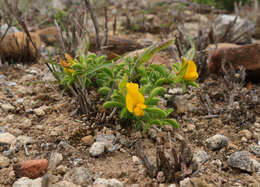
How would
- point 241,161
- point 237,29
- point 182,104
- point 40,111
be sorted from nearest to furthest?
point 241,161
point 40,111
point 182,104
point 237,29

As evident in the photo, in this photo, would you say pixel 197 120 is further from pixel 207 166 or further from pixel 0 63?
pixel 0 63

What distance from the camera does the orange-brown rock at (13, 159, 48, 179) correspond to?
140 cm

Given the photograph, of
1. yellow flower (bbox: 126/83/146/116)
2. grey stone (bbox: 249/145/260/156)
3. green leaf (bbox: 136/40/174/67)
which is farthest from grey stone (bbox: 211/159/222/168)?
green leaf (bbox: 136/40/174/67)

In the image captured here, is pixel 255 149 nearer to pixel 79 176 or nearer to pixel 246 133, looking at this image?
pixel 246 133

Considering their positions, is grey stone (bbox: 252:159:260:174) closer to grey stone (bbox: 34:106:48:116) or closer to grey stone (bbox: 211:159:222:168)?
grey stone (bbox: 211:159:222:168)

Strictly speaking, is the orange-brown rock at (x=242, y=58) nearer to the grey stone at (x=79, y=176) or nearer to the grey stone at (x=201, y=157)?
the grey stone at (x=201, y=157)

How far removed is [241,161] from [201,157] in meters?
0.23

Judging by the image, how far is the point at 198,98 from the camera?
2.29 m

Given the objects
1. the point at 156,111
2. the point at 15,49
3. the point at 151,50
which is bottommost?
the point at 156,111

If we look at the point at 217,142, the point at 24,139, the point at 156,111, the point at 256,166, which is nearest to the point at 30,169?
the point at 24,139

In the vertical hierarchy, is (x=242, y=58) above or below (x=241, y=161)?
above

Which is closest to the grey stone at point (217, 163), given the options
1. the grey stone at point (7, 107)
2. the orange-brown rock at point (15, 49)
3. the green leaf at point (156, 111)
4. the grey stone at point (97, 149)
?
the green leaf at point (156, 111)

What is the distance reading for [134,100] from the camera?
5.19 ft

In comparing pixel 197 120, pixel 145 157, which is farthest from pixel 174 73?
pixel 145 157
